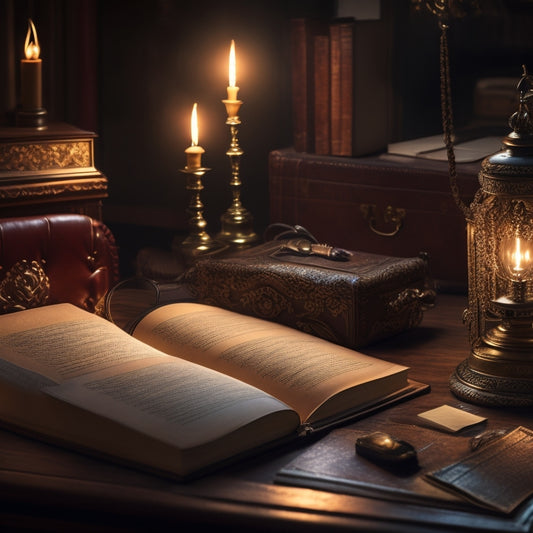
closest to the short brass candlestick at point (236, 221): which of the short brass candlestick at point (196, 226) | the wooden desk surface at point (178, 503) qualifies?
the short brass candlestick at point (196, 226)

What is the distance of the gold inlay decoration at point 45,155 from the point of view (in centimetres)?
173

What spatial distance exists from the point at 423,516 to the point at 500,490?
3.9 inches

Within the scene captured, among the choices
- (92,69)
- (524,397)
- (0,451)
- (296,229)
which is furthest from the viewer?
(92,69)

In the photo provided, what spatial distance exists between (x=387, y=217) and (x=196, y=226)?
1.27 feet

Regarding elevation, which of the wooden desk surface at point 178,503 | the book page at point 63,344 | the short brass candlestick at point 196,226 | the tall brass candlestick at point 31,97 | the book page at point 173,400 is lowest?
the wooden desk surface at point 178,503

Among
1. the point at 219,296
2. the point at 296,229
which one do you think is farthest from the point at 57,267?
the point at 296,229

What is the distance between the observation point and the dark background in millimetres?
2248

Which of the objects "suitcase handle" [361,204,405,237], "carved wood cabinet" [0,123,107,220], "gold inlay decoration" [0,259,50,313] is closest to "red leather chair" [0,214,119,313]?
"gold inlay decoration" [0,259,50,313]

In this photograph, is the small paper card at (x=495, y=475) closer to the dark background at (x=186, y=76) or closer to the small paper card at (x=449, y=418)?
the small paper card at (x=449, y=418)

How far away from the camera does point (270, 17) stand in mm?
2350

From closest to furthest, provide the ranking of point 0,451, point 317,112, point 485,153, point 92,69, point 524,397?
point 0,451, point 524,397, point 485,153, point 317,112, point 92,69

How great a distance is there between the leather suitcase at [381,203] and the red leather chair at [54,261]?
517 millimetres

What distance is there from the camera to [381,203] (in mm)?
1986

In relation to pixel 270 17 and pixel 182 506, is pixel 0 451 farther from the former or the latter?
pixel 270 17
